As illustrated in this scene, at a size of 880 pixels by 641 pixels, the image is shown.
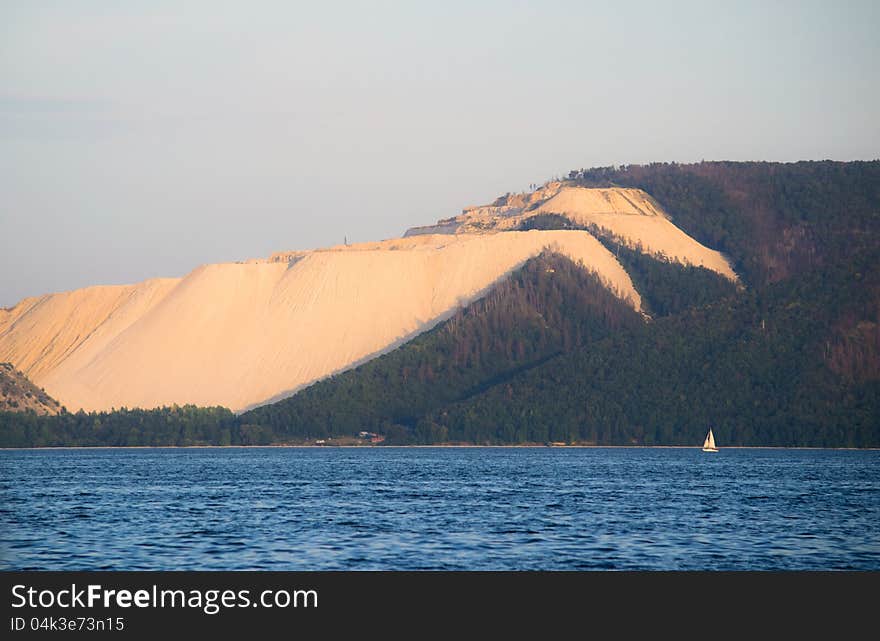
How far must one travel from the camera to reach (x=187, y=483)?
126m

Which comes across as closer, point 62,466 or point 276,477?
point 276,477

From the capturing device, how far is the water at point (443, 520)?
64.5 m

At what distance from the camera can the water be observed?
212 ft

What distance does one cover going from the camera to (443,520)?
82062 mm
